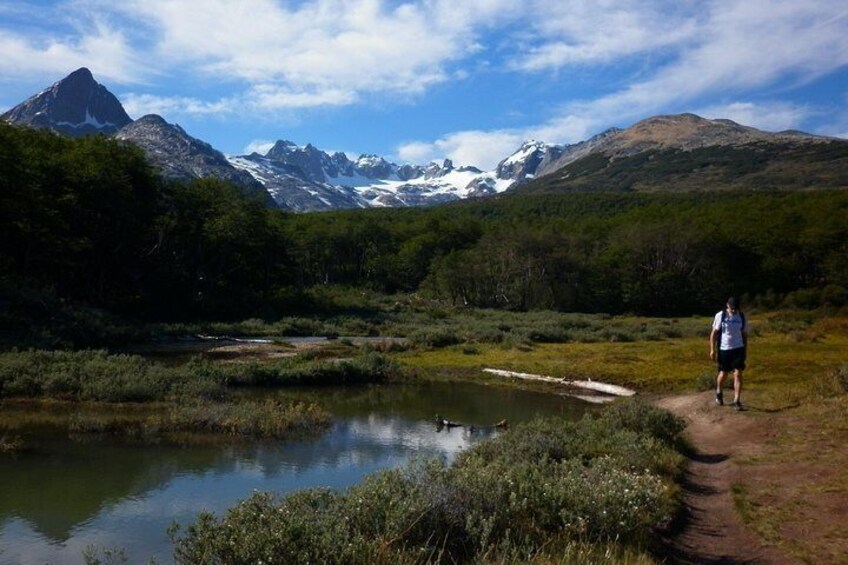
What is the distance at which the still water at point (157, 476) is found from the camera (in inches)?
400

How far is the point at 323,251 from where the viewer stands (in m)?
116

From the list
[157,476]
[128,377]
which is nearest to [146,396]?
[128,377]

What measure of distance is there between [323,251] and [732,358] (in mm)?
102641

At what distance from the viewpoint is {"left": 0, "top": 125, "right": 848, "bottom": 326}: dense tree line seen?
55.0 m

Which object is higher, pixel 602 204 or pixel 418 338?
pixel 602 204

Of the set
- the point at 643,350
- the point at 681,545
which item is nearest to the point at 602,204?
the point at 643,350

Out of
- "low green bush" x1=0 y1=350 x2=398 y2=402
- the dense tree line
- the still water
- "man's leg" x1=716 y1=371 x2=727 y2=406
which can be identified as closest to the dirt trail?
"man's leg" x1=716 y1=371 x2=727 y2=406

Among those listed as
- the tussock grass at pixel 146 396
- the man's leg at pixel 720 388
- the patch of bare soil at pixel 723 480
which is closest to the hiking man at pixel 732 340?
the man's leg at pixel 720 388

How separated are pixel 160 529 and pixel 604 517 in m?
6.99

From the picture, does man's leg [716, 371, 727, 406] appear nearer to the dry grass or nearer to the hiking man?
the hiking man

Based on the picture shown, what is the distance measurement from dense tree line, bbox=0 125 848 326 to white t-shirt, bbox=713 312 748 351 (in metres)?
36.6

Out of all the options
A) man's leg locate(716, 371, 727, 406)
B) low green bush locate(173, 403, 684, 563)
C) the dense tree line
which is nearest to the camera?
low green bush locate(173, 403, 684, 563)

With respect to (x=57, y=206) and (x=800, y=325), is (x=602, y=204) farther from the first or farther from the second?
(x=57, y=206)

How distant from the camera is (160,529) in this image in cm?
1062
